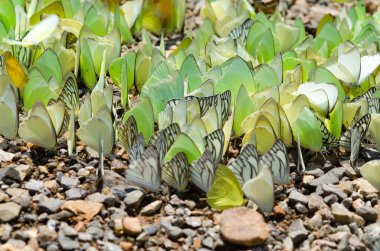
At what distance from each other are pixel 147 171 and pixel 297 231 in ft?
1.35

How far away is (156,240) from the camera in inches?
72.3

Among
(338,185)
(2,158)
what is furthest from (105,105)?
(338,185)

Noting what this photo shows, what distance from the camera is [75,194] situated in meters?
1.96

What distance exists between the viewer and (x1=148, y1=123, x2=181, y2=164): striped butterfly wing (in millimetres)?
2049

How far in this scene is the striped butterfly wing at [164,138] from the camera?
2049 millimetres

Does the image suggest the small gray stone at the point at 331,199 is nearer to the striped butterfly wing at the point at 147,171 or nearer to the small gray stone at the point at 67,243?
the striped butterfly wing at the point at 147,171

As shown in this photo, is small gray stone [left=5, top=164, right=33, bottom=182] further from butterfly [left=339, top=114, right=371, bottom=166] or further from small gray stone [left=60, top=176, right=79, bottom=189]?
butterfly [left=339, top=114, right=371, bottom=166]

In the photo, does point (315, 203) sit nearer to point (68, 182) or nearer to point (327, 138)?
point (327, 138)

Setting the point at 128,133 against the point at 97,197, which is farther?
the point at 128,133

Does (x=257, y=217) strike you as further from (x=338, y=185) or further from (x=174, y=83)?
(x=174, y=83)

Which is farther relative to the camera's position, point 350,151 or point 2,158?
point 350,151

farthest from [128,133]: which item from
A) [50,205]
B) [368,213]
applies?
[368,213]

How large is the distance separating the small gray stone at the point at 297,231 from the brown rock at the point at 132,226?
381mm

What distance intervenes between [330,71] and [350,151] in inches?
13.9
